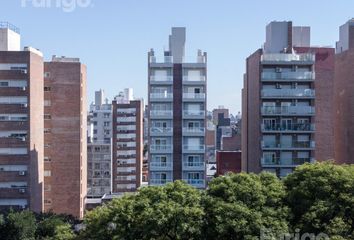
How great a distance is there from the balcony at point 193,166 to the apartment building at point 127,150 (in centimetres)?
3307

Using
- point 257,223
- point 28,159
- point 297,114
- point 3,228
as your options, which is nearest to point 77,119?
point 28,159

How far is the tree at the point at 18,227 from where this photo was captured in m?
28.8

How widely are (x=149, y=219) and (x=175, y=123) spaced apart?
866 inches

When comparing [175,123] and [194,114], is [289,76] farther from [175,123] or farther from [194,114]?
[175,123]

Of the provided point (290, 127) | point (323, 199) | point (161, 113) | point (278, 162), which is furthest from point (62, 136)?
point (323, 199)

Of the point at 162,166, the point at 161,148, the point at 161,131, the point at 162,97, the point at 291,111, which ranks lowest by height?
the point at 162,166

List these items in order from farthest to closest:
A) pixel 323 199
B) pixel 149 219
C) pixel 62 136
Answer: pixel 62 136, pixel 323 199, pixel 149 219

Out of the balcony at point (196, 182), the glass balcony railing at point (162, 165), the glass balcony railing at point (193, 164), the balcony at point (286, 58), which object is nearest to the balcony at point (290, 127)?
the balcony at point (286, 58)

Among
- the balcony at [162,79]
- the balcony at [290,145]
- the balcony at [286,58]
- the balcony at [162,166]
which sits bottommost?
the balcony at [162,166]

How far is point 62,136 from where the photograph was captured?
4616 centimetres

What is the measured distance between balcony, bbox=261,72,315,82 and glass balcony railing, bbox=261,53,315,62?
3.60 feet

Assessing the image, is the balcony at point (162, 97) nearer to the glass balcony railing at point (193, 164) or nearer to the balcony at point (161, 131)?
the balcony at point (161, 131)

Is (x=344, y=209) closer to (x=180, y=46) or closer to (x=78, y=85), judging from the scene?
(x=180, y=46)

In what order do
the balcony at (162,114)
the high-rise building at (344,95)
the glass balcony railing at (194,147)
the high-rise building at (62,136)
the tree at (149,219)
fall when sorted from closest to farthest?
1. the tree at (149,219)
2. the high-rise building at (344,95)
3. the balcony at (162,114)
4. the glass balcony railing at (194,147)
5. the high-rise building at (62,136)
